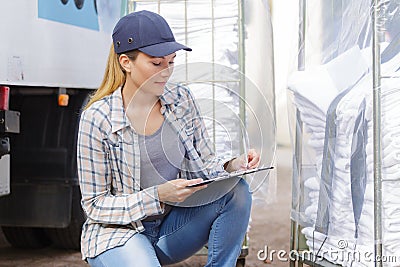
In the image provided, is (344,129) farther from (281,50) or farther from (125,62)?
(281,50)

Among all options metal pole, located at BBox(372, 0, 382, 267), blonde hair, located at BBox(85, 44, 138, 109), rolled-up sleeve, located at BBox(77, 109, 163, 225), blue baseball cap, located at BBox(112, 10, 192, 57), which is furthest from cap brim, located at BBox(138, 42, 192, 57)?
metal pole, located at BBox(372, 0, 382, 267)

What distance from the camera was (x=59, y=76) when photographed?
159 inches

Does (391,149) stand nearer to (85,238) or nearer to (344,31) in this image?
(344,31)

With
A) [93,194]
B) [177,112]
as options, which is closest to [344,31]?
[177,112]

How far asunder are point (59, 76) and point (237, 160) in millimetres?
1528

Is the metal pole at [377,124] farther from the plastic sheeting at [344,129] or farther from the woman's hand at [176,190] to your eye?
the woman's hand at [176,190]

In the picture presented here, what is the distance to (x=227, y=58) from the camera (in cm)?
394

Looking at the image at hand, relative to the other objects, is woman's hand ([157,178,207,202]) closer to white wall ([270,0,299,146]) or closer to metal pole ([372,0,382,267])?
metal pole ([372,0,382,267])

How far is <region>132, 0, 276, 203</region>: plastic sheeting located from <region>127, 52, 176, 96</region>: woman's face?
2.48 ft

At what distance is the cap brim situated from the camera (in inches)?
103

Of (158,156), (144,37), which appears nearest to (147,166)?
(158,156)

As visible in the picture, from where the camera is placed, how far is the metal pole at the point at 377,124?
8.75 feet

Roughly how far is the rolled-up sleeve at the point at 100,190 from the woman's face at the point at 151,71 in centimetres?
17

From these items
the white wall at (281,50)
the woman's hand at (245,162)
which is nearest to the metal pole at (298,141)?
the white wall at (281,50)
